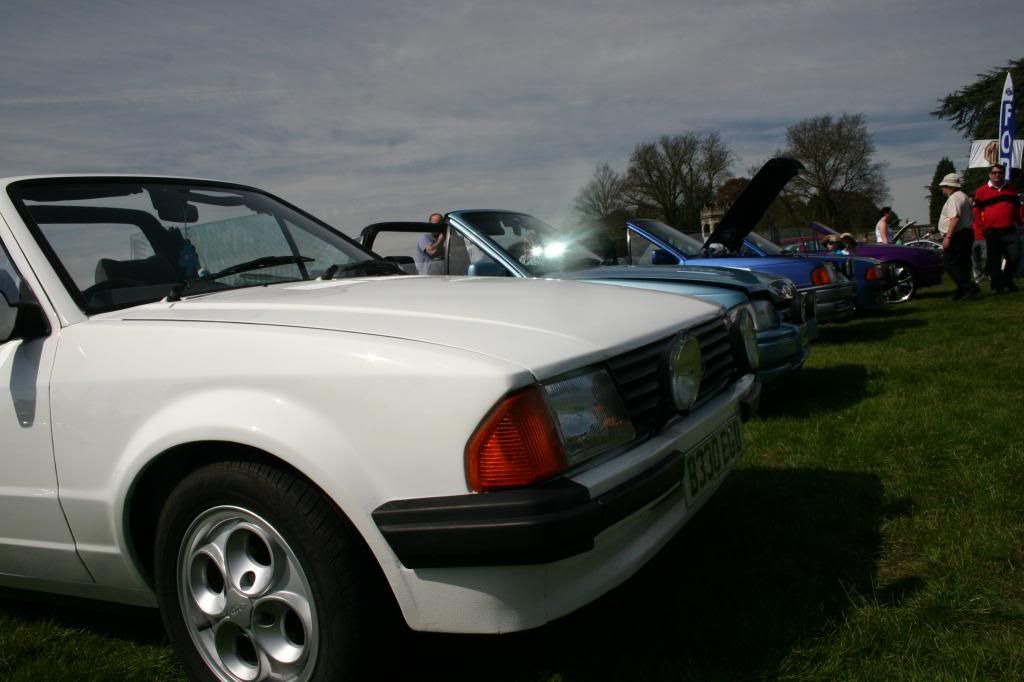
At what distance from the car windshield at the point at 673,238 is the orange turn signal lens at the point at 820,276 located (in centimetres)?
127

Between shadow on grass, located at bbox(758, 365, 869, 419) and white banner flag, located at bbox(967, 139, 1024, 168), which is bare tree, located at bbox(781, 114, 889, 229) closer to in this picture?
white banner flag, located at bbox(967, 139, 1024, 168)

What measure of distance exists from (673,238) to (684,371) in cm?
521

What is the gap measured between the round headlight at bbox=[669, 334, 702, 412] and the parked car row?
0.01m

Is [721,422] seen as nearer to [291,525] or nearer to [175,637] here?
[291,525]

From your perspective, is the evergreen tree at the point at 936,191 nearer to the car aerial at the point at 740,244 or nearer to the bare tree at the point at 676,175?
the bare tree at the point at 676,175

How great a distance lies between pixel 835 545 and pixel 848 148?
4996 centimetres

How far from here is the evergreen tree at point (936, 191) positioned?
49.2 meters

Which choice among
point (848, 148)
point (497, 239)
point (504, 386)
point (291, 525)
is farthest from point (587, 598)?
point (848, 148)

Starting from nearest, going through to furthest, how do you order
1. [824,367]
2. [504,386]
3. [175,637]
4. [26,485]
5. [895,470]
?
1. [504,386]
2. [175,637]
3. [26,485]
4. [895,470]
5. [824,367]

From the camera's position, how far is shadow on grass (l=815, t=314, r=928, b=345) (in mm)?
8438

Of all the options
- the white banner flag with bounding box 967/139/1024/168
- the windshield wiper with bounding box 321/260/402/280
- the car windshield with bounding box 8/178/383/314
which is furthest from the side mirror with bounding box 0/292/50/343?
the white banner flag with bounding box 967/139/1024/168

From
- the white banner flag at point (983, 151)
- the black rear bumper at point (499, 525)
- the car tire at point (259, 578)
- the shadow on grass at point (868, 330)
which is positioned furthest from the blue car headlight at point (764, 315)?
the white banner flag at point (983, 151)

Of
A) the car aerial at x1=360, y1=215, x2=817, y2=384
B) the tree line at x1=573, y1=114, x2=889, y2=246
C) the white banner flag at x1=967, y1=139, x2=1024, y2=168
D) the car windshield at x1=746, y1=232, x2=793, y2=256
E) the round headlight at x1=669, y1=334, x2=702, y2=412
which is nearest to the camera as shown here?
the round headlight at x1=669, y1=334, x2=702, y2=412

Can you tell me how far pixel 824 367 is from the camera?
6.66 m
